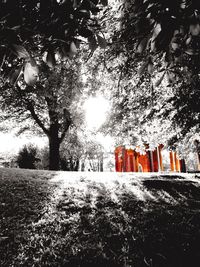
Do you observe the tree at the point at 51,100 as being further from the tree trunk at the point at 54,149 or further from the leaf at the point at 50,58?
the leaf at the point at 50,58

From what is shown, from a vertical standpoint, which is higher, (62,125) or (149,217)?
(62,125)

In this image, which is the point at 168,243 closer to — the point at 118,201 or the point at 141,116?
the point at 118,201

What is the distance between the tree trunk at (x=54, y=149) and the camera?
17.7m

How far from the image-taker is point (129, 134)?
10.3 meters

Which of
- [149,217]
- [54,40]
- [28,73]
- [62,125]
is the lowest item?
[149,217]

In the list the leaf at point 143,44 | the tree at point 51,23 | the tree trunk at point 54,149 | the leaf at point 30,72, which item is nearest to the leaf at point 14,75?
the tree at point 51,23

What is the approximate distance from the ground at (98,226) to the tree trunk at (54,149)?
1042cm

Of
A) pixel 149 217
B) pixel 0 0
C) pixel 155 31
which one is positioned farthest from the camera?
pixel 149 217

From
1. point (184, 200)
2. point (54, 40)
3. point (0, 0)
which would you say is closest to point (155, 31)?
point (54, 40)

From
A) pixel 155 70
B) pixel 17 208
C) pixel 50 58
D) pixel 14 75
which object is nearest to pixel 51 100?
pixel 155 70

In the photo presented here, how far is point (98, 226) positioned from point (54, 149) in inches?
546

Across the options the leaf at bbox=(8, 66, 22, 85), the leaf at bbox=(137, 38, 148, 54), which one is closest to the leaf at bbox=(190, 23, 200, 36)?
the leaf at bbox=(137, 38, 148, 54)

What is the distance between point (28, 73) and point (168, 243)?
3692 mm

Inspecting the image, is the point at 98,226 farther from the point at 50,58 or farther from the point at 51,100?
the point at 51,100
